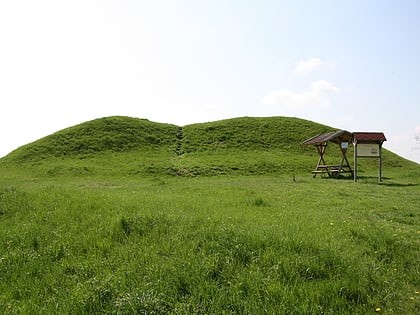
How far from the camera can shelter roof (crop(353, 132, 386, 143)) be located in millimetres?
22266

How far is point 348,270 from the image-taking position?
16.1 feet

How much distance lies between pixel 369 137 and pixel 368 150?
2.89ft

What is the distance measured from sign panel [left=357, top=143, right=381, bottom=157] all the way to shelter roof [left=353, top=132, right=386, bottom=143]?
0.32 m

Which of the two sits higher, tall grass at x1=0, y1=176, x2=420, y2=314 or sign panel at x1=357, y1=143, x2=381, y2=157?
sign panel at x1=357, y1=143, x2=381, y2=157

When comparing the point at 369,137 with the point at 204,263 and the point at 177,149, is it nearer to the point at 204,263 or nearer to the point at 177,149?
the point at 204,263

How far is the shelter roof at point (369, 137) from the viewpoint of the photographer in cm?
2227

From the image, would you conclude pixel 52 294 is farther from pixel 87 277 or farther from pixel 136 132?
pixel 136 132

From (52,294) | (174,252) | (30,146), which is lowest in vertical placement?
(52,294)

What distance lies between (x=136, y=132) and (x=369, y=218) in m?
44.3

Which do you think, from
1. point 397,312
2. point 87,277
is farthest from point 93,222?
point 397,312

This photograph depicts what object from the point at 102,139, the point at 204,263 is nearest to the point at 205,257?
the point at 204,263

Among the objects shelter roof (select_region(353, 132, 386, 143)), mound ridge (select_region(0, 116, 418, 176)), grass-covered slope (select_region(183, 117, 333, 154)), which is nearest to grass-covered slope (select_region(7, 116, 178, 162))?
mound ridge (select_region(0, 116, 418, 176))

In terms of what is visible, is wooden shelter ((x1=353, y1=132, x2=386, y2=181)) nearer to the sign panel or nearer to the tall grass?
the sign panel

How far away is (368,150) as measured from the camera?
2247 cm
